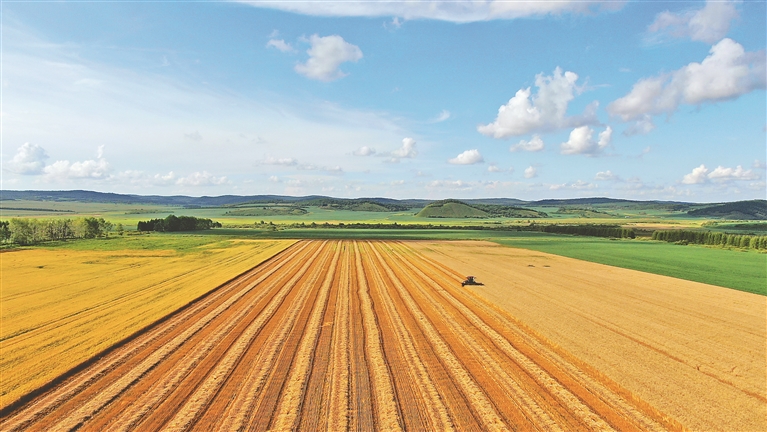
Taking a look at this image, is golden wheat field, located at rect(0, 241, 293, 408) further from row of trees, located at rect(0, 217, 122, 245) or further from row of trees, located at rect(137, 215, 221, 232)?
row of trees, located at rect(137, 215, 221, 232)

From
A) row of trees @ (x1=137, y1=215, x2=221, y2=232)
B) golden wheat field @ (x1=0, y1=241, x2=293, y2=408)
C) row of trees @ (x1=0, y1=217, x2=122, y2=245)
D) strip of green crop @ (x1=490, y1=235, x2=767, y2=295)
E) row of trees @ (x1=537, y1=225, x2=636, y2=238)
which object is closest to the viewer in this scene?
golden wheat field @ (x1=0, y1=241, x2=293, y2=408)

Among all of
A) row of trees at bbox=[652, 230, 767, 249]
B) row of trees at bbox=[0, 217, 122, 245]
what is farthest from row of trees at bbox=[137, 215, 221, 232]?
row of trees at bbox=[652, 230, 767, 249]

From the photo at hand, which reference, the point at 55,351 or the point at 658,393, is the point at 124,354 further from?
the point at 658,393

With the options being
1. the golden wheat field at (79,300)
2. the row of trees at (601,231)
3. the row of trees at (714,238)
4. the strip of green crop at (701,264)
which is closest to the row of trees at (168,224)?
the golden wheat field at (79,300)

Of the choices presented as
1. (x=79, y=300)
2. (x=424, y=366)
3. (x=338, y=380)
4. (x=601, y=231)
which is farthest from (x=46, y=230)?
(x=601, y=231)

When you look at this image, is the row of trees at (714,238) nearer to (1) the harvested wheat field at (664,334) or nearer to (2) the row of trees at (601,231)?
(2) the row of trees at (601,231)

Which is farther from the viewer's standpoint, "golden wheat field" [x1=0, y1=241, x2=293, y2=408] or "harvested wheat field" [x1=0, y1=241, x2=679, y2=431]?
"golden wheat field" [x1=0, y1=241, x2=293, y2=408]

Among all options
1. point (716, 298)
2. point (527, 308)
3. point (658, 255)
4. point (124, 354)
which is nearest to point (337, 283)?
point (527, 308)
